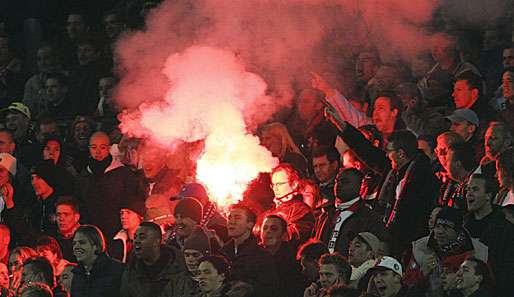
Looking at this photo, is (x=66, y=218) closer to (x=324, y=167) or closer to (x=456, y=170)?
(x=324, y=167)

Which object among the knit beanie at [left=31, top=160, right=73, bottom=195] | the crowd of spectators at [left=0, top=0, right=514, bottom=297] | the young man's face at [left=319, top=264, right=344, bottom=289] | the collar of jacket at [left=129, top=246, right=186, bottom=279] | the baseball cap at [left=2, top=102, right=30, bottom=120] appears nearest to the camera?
the young man's face at [left=319, top=264, right=344, bottom=289]

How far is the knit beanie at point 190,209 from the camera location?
39.3ft

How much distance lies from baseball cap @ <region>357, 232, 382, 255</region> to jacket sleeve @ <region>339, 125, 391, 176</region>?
0.97 m

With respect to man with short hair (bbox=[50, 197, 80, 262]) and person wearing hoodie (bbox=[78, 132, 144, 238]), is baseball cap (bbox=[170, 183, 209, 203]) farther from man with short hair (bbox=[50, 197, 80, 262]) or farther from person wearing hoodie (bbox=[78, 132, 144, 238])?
man with short hair (bbox=[50, 197, 80, 262])

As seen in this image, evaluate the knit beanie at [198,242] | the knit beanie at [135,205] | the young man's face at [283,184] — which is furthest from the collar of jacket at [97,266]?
the young man's face at [283,184]

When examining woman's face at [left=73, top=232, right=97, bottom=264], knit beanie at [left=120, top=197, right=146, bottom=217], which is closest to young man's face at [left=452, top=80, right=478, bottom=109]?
knit beanie at [left=120, top=197, right=146, bottom=217]

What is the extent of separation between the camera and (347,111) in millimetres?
12516

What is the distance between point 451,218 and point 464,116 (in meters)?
1.65

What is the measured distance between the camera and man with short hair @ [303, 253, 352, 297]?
10531mm

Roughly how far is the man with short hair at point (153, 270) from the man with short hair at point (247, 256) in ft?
1.32

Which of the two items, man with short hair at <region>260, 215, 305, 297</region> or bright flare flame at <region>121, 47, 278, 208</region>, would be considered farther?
bright flare flame at <region>121, 47, 278, 208</region>

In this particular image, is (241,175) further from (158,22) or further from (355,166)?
(158,22)

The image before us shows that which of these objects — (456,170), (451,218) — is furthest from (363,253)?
(456,170)

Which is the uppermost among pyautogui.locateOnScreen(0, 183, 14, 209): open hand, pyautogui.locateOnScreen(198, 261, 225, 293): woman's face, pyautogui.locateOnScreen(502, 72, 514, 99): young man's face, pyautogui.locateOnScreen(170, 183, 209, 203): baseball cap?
pyautogui.locateOnScreen(502, 72, 514, 99): young man's face
